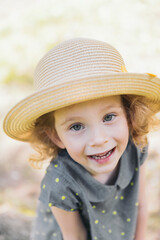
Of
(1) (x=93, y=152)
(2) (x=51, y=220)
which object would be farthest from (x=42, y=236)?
(1) (x=93, y=152)

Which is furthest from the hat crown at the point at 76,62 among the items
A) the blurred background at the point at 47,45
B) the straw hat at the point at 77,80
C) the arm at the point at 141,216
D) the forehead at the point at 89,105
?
the blurred background at the point at 47,45

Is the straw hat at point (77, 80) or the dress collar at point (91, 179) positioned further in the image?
the dress collar at point (91, 179)

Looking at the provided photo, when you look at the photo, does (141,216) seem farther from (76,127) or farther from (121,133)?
(76,127)

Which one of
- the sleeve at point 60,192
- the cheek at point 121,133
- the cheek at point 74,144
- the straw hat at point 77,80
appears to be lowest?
the sleeve at point 60,192

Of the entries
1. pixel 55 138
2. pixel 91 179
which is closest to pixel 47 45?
pixel 55 138

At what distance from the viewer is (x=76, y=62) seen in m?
1.19

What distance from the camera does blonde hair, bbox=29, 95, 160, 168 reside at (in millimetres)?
1437

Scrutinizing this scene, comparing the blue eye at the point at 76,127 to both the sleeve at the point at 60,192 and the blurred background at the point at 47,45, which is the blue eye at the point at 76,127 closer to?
the sleeve at the point at 60,192

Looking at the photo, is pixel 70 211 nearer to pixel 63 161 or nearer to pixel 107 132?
pixel 63 161

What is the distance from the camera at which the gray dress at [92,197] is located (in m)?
1.45

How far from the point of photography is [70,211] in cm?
148

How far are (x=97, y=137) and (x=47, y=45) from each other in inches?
159

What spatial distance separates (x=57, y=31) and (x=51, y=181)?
14.0 ft

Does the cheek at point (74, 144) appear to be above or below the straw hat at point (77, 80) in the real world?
below
